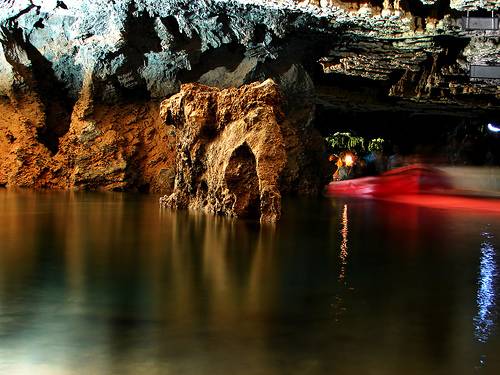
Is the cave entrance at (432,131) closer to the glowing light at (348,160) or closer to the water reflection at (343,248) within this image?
the glowing light at (348,160)

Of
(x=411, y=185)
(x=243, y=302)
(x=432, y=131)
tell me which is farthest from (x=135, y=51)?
(x=432, y=131)

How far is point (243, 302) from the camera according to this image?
3.18 metres

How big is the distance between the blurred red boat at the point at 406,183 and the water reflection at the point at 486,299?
904 centimetres

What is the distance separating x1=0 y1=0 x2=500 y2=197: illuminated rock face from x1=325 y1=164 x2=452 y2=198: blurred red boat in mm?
1698

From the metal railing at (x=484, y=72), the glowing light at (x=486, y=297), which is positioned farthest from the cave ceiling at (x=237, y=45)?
the glowing light at (x=486, y=297)

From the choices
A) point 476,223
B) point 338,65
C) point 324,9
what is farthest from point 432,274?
point 338,65

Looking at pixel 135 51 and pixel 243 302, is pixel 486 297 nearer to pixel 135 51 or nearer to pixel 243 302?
pixel 243 302

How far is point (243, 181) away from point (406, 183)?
24.7ft

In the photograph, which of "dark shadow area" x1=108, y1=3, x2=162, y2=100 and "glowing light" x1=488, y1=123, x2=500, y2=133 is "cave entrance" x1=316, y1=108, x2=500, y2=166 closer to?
"glowing light" x1=488, y1=123, x2=500, y2=133

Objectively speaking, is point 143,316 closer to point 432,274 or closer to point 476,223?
point 432,274

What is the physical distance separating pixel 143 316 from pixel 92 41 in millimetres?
12335

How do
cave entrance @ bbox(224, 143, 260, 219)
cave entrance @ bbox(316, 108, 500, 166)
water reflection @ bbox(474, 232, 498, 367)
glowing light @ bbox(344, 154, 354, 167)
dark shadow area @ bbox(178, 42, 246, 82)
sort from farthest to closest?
cave entrance @ bbox(316, 108, 500, 166), glowing light @ bbox(344, 154, 354, 167), dark shadow area @ bbox(178, 42, 246, 82), cave entrance @ bbox(224, 143, 260, 219), water reflection @ bbox(474, 232, 498, 367)

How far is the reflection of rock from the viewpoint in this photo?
739 cm

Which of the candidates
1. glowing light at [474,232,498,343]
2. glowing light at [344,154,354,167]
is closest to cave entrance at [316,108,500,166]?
glowing light at [344,154,354,167]
